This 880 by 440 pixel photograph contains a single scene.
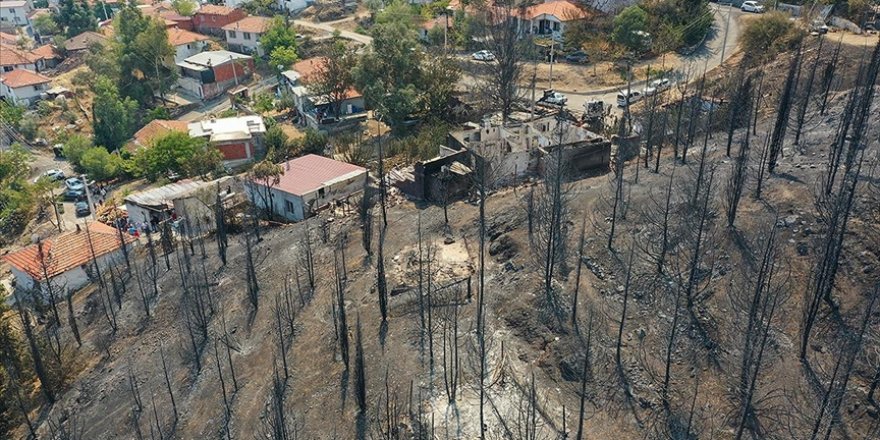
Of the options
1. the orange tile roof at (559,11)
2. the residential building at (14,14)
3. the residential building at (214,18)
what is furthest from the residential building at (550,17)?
the residential building at (14,14)

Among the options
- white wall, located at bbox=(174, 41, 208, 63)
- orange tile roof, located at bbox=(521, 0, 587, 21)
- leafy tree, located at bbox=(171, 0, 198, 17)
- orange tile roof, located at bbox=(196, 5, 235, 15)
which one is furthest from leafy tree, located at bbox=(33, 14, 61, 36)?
orange tile roof, located at bbox=(521, 0, 587, 21)

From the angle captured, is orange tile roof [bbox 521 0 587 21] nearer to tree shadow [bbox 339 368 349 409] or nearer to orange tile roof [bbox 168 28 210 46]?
orange tile roof [bbox 168 28 210 46]

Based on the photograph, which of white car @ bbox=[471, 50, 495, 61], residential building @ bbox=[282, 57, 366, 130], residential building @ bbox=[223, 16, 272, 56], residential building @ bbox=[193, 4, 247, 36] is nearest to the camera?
residential building @ bbox=[282, 57, 366, 130]

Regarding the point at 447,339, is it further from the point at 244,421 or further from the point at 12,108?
the point at 12,108

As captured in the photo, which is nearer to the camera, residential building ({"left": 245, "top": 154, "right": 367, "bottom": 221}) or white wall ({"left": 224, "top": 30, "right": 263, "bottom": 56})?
residential building ({"left": 245, "top": 154, "right": 367, "bottom": 221})

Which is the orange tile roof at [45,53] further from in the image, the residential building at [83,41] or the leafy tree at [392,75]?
the leafy tree at [392,75]

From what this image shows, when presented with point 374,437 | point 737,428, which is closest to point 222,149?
point 374,437
